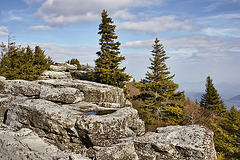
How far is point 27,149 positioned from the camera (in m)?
5.91

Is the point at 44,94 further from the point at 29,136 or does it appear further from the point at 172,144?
the point at 172,144

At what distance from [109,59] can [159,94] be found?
921 centimetres

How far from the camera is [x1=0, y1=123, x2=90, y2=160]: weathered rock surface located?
5472 mm

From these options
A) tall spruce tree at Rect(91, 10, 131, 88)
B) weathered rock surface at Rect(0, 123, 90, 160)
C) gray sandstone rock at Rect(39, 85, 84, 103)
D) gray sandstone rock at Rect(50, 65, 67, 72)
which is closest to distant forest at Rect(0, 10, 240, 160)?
tall spruce tree at Rect(91, 10, 131, 88)

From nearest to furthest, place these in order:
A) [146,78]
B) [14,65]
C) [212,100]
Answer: [14,65]
[146,78]
[212,100]

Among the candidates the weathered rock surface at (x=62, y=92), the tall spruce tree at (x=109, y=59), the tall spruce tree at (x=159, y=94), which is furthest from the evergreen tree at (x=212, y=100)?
the weathered rock surface at (x=62, y=92)

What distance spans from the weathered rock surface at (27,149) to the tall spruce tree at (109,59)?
16.2m

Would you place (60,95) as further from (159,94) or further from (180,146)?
(159,94)

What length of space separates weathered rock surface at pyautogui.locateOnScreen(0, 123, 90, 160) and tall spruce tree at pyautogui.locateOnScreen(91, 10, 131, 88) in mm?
16162

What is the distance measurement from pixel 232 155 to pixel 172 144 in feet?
46.0

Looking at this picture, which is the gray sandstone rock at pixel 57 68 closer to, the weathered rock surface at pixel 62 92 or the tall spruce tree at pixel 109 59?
the tall spruce tree at pixel 109 59

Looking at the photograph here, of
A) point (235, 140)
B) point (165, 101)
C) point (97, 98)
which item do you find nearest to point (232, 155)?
point (235, 140)

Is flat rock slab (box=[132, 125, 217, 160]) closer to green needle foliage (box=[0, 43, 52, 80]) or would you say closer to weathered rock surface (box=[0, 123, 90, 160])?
weathered rock surface (box=[0, 123, 90, 160])

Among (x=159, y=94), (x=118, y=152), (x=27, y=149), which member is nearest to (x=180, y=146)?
(x=118, y=152)
